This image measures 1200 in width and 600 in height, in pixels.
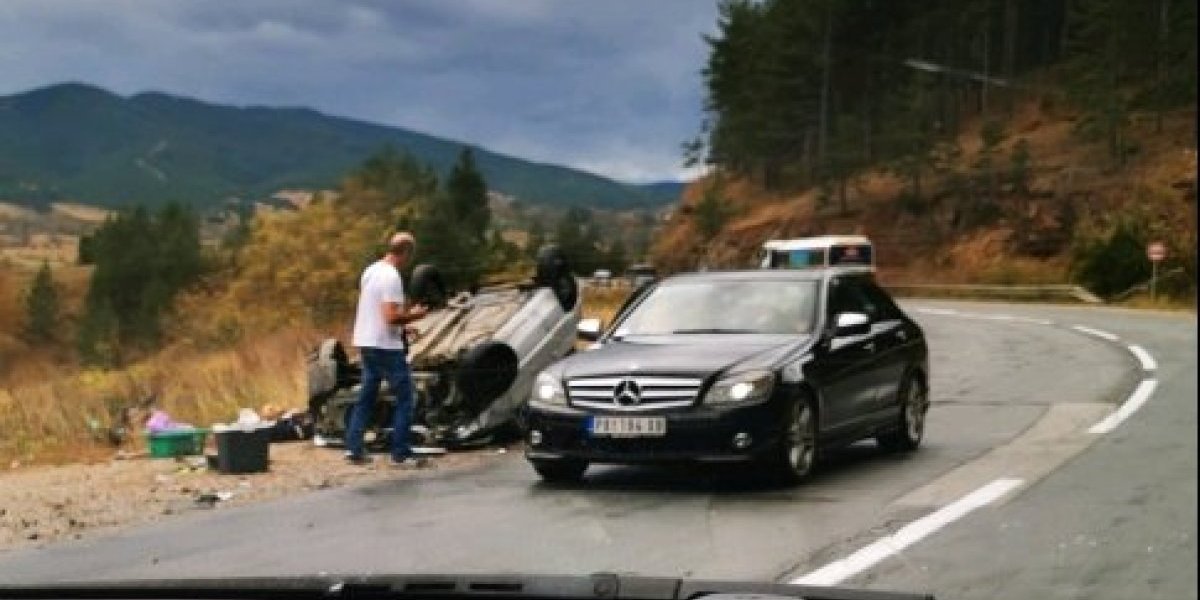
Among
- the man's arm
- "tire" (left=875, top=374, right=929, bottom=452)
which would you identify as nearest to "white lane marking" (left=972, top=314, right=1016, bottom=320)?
"tire" (left=875, top=374, right=929, bottom=452)

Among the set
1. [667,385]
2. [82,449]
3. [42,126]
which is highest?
[42,126]

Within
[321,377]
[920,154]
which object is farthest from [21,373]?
[920,154]

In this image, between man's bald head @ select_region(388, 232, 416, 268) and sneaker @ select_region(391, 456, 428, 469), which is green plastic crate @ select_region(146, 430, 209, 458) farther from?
man's bald head @ select_region(388, 232, 416, 268)

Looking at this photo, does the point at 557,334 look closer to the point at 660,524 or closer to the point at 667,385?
the point at 667,385

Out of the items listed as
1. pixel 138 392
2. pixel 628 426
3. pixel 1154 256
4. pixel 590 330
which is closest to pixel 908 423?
pixel 590 330

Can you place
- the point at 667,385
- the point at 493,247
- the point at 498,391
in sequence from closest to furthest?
the point at 667,385
the point at 498,391
the point at 493,247

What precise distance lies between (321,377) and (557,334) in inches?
83.7

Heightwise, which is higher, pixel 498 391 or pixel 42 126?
pixel 42 126

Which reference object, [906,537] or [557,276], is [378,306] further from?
[906,537]

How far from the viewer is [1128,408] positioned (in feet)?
51.6

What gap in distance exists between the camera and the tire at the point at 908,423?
1247 cm

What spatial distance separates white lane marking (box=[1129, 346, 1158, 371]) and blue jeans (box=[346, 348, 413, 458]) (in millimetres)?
12356

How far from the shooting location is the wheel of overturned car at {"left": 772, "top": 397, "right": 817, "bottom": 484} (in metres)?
10.2

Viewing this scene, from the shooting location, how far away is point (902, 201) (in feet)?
238
